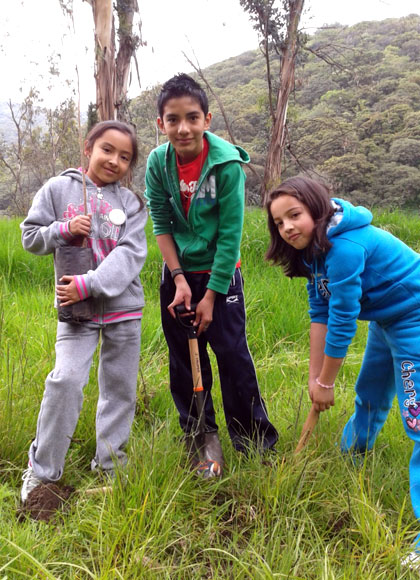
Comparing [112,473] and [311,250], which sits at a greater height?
[311,250]

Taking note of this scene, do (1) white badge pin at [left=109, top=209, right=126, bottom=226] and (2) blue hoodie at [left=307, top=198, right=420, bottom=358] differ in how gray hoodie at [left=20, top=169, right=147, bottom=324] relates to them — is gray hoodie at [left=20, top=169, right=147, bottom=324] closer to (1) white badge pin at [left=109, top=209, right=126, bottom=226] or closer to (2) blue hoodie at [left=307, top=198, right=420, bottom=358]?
(1) white badge pin at [left=109, top=209, right=126, bottom=226]

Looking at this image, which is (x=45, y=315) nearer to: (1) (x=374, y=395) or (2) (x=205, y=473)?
(2) (x=205, y=473)

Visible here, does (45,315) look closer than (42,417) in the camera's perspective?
No

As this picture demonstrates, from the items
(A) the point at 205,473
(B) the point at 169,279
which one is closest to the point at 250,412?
(A) the point at 205,473

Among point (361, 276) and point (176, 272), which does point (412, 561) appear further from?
point (176, 272)

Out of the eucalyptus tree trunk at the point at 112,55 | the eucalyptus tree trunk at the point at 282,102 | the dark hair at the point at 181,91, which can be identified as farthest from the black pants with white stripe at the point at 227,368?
the eucalyptus tree trunk at the point at 282,102

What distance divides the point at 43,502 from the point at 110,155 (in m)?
1.61

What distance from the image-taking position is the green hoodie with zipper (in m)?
2.29

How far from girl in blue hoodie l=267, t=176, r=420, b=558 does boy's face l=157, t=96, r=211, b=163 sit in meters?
0.48

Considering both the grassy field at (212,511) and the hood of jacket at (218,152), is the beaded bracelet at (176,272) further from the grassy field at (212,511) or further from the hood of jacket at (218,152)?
the grassy field at (212,511)

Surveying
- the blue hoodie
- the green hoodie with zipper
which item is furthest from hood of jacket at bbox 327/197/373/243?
the green hoodie with zipper

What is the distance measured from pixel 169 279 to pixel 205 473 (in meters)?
0.99

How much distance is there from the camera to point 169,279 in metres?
2.55

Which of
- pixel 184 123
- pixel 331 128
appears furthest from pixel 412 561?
pixel 331 128
